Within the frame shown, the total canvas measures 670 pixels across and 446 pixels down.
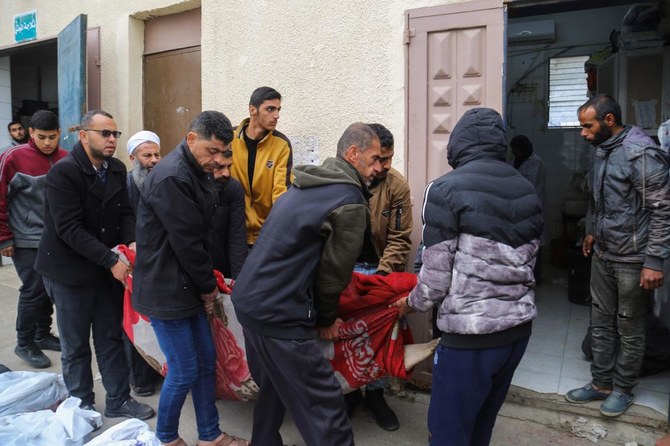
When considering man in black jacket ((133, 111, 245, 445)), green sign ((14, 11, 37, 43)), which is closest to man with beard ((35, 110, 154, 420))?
man in black jacket ((133, 111, 245, 445))

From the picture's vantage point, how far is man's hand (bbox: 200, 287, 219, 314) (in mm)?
2986

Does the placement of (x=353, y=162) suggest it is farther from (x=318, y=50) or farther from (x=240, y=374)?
(x=318, y=50)

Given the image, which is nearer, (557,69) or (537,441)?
(537,441)

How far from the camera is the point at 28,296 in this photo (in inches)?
175

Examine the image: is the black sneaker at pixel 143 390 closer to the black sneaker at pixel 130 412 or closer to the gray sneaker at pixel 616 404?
the black sneaker at pixel 130 412

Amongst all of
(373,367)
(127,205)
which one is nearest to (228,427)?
(373,367)

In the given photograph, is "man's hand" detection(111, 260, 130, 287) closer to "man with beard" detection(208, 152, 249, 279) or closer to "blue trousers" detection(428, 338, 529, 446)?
"man with beard" detection(208, 152, 249, 279)

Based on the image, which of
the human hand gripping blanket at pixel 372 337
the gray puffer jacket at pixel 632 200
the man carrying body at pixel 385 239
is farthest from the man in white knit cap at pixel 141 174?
the gray puffer jacket at pixel 632 200

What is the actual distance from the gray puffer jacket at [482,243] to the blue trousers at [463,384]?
58 millimetres

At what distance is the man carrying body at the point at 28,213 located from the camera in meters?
4.34

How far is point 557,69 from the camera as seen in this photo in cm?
871

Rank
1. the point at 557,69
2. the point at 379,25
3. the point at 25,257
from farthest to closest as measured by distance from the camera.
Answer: the point at 557,69
the point at 25,257
the point at 379,25

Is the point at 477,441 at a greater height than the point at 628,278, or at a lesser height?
lesser

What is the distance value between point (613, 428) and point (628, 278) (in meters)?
0.97
